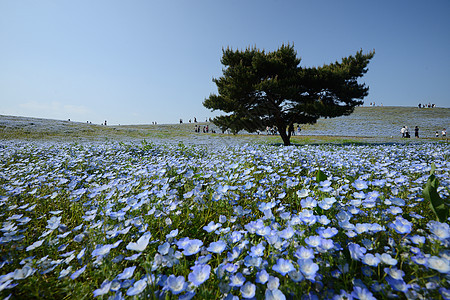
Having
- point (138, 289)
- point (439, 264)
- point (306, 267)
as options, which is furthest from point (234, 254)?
point (439, 264)

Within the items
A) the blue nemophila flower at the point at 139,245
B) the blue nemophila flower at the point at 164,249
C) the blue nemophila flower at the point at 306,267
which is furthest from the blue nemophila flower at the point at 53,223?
the blue nemophila flower at the point at 306,267

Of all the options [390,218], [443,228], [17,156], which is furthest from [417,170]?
[17,156]

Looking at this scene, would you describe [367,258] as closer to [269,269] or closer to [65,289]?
[269,269]

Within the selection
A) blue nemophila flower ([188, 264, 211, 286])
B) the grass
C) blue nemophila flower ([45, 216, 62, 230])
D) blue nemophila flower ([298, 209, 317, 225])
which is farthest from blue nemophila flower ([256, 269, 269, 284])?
blue nemophila flower ([45, 216, 62, 230])

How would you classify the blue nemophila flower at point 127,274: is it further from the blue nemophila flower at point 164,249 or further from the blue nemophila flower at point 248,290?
the blue nemophila flower at point 248,290

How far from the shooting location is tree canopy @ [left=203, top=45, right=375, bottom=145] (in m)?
12.6

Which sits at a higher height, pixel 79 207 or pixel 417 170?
→ pixel 417 170

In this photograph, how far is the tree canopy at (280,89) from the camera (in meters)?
12.6

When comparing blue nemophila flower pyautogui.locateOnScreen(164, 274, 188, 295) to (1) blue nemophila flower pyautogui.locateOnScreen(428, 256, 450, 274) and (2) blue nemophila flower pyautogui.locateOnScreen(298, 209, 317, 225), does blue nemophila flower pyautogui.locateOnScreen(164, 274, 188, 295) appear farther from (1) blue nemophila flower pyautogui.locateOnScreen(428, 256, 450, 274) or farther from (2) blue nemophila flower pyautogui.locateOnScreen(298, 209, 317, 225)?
(1) blue nemophila flower pyautogui.locateOnScreen(428, 256, 450, 274)

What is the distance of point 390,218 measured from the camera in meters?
1.74

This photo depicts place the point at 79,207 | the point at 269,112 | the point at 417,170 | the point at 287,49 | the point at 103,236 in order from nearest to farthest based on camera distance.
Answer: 1. the point at 103,236
2. the point at 79,207
3. the point at 417,170
4. the point at 287,49
5. the point at 269,112

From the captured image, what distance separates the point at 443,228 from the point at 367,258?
50 centimetres

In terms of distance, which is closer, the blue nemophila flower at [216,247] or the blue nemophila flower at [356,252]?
the blue nemophila flower at [356,252]

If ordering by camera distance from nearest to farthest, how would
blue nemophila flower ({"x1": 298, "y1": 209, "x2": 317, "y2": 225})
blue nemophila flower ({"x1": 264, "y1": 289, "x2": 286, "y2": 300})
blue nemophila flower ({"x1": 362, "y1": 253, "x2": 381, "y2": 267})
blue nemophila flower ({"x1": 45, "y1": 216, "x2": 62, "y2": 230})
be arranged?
blue nemophila flower ({"x1": 264, "y1": 289, "x2": 286, "y2": 300}), blue nemophila flower ({"x1": 362, "y1": 253, "x2": 381, "y2": 267}), blue nemophila flower ({"x1": 298, "y1": 209, "x2": 317, "y2": 225}), blue nemophila flower ({"x1": 45, "y1": 216, "x2": 62, "y2": 230})
